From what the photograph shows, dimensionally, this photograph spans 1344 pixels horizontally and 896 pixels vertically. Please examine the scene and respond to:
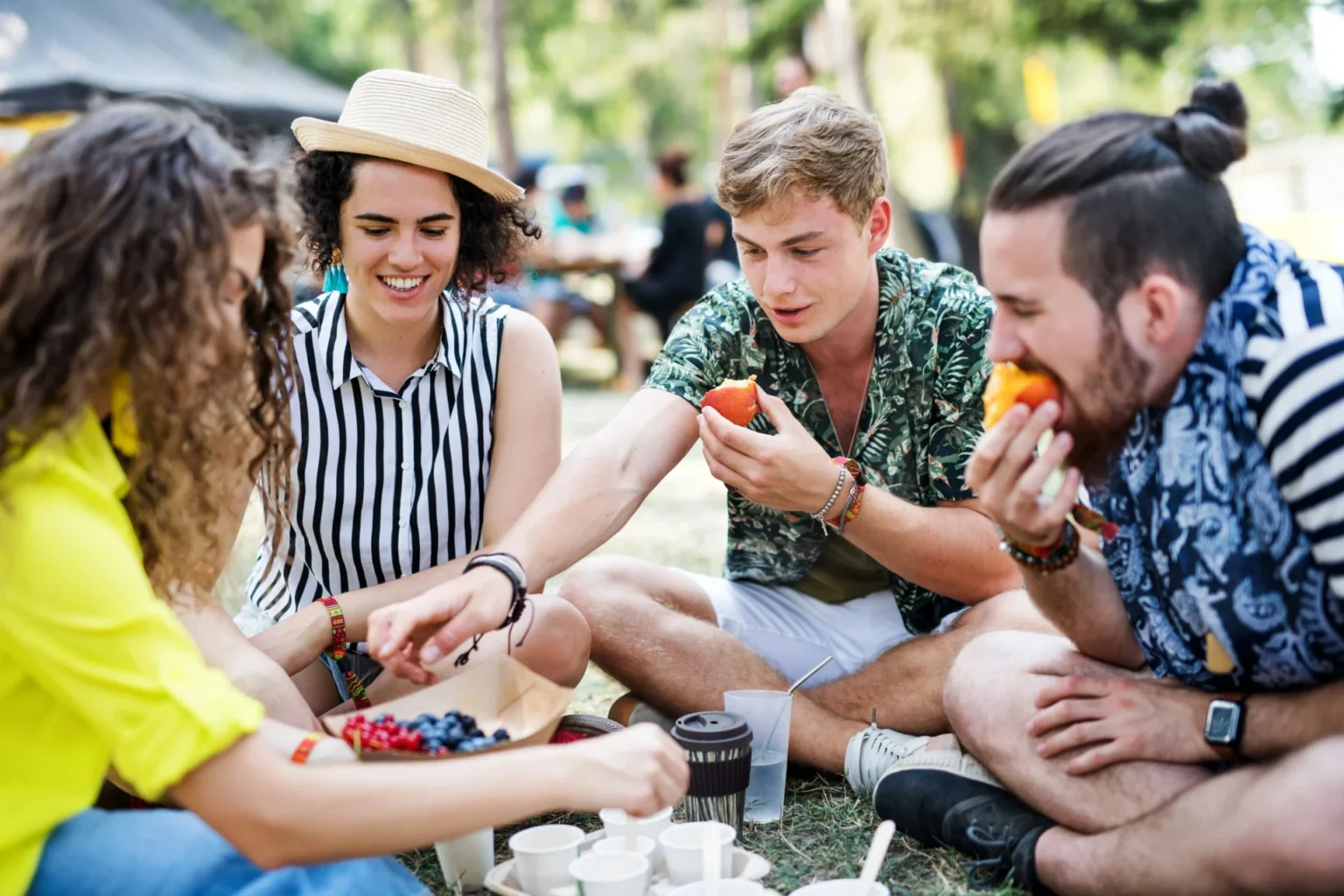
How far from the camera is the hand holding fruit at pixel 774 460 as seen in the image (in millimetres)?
2939

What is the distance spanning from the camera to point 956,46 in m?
13.1

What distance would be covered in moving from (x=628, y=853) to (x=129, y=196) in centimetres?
148

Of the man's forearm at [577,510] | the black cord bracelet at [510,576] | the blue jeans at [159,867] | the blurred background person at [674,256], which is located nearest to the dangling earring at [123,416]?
the blue jeans at [159,867]

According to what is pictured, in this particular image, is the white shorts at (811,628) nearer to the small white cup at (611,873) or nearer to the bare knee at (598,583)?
the bare knee at (598,583)

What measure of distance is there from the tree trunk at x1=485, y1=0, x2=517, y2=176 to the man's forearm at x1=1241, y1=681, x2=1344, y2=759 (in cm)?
1703

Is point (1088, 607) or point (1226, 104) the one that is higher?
point (1226, 104)

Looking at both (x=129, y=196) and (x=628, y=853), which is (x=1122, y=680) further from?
(x=129, y=196)

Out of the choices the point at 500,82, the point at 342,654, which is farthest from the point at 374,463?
the point at 500,82

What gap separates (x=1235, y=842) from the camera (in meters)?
2.09

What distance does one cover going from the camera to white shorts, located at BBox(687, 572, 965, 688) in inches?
139

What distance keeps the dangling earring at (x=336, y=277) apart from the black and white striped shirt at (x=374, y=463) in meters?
0.04

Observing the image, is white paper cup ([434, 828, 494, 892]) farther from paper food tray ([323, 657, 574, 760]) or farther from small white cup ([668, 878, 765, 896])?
small white cup ([668, 878, 765, 896])

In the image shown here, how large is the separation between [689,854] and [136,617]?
3.81 ft

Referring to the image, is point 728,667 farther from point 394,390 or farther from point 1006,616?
point 394,390
